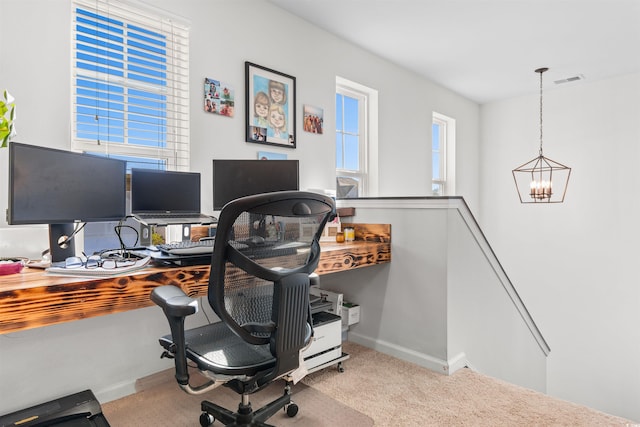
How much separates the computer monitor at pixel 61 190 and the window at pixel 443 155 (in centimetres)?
418

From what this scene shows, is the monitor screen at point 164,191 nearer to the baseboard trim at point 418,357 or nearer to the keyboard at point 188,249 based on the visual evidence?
the keyboard at point 188,249

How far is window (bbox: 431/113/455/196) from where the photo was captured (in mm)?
5168

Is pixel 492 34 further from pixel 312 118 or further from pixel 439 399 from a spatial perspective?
pixel 439 399

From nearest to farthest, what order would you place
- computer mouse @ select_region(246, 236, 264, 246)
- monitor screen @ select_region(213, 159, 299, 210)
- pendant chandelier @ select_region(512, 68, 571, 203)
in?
computer mouse @ select_region(246, 236, 264, 246), monitor screen @ select_region(213, 159, 299, 210), pendant chandelier @ select_region(512, 68, 571, 203)

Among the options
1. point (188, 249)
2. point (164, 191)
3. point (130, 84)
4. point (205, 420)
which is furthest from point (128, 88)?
point (205, 420)

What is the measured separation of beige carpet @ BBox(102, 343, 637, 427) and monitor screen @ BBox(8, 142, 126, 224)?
3.32 ft

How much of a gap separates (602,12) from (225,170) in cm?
334

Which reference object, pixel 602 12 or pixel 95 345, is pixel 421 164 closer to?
pixel 602 12

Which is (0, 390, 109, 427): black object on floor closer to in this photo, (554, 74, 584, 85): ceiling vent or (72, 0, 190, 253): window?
(72, 0, 190, 253): window

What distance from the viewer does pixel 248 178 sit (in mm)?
2334

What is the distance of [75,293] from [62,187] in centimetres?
53

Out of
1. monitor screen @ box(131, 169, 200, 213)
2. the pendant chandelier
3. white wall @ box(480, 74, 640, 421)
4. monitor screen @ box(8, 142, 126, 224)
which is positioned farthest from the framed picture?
white wall @ box(480, 74, 640, 421)

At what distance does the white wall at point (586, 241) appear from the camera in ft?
14.7

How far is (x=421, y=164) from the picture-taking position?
460 centimetres
